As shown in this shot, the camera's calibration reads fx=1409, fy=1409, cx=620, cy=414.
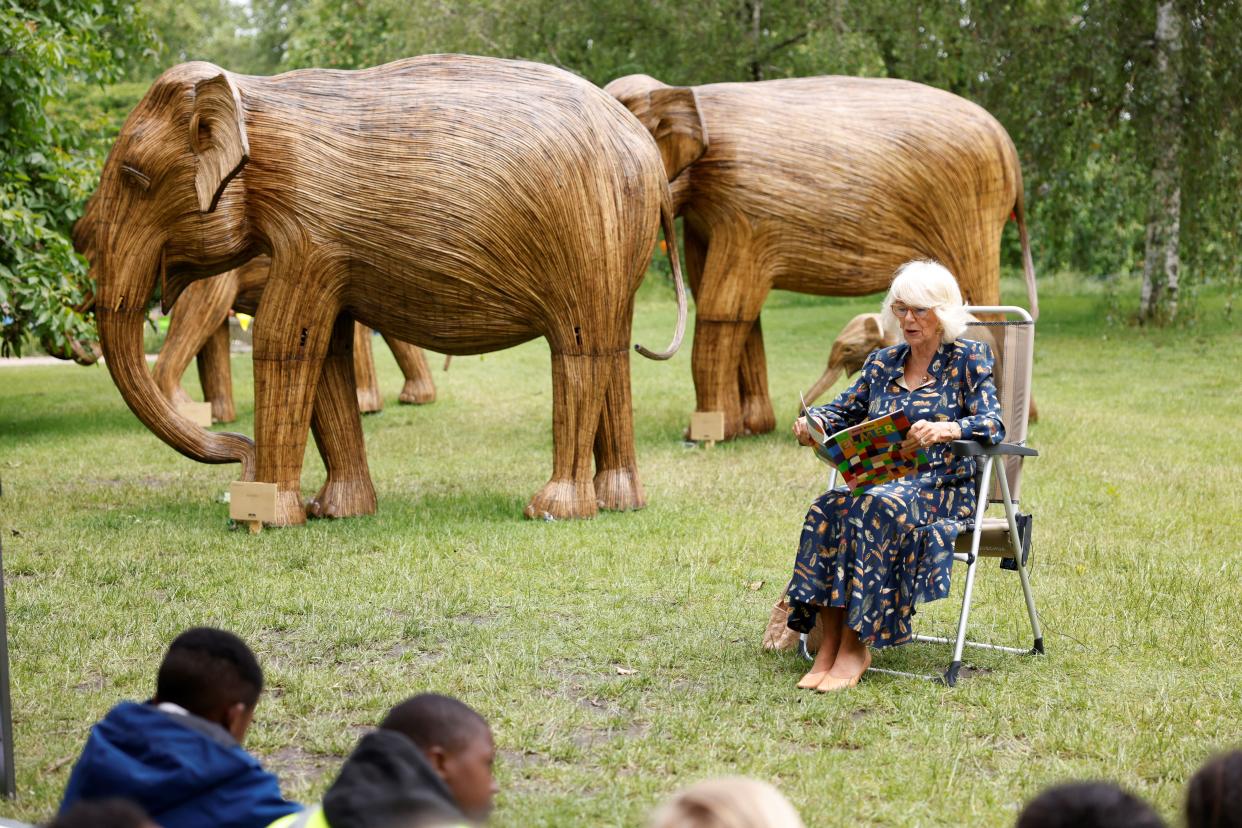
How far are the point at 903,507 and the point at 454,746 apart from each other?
2606 mm

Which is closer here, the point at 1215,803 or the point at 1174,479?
the point at 1215,803

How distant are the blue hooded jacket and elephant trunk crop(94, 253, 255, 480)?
460 cm

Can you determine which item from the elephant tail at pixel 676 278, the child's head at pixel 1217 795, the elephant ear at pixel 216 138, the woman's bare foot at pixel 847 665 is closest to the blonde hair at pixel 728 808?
the child's head at pixel 1217 795

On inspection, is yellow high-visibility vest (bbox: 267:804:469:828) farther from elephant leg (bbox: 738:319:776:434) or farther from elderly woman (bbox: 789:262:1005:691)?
elephant leg (bbox: 738:319:776:434)

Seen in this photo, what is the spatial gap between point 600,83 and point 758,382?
1329 cm

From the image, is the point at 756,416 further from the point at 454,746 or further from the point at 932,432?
the point at 454,746

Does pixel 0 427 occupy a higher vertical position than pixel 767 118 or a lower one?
lower

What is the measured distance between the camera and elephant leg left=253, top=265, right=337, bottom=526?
723 centimetres

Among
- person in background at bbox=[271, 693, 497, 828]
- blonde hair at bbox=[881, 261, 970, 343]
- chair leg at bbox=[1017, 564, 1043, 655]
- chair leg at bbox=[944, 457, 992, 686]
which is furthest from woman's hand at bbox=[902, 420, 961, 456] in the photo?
person in background at bbox=[271, 693, 497, 828]

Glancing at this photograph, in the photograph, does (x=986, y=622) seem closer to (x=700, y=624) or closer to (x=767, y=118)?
(x=700, y=624)

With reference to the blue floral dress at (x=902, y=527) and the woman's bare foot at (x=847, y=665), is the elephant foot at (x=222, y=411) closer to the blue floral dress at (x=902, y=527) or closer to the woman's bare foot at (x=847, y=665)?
the blue floral dress at (x=902, y=527)

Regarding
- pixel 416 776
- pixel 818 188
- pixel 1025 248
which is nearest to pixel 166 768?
pixel 416 776

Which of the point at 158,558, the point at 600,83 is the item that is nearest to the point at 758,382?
the point at 158,558

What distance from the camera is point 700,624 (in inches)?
223
